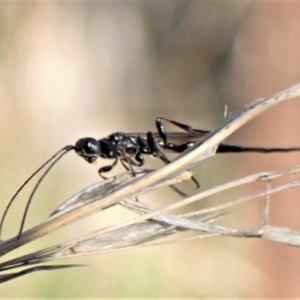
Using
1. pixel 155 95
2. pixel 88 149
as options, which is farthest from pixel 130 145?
pixel 155 95

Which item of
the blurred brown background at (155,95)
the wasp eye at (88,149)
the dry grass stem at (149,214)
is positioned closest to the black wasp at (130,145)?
the wasp eye at (88,149)

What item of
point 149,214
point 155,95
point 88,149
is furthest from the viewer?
point 155,95

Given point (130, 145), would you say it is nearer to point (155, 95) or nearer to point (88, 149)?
point (88, 149)

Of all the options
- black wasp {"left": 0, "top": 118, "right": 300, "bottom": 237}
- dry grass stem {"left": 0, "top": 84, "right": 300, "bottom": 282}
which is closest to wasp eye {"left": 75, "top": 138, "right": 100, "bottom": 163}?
black wasp {"left": 0, "top": 118, "right": 300, "bottom": 237}

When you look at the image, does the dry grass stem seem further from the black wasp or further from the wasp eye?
the wasp eye

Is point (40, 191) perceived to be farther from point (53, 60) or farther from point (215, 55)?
point (215, 55)

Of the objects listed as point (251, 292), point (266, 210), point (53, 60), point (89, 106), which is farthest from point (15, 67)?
point (266, 210)
